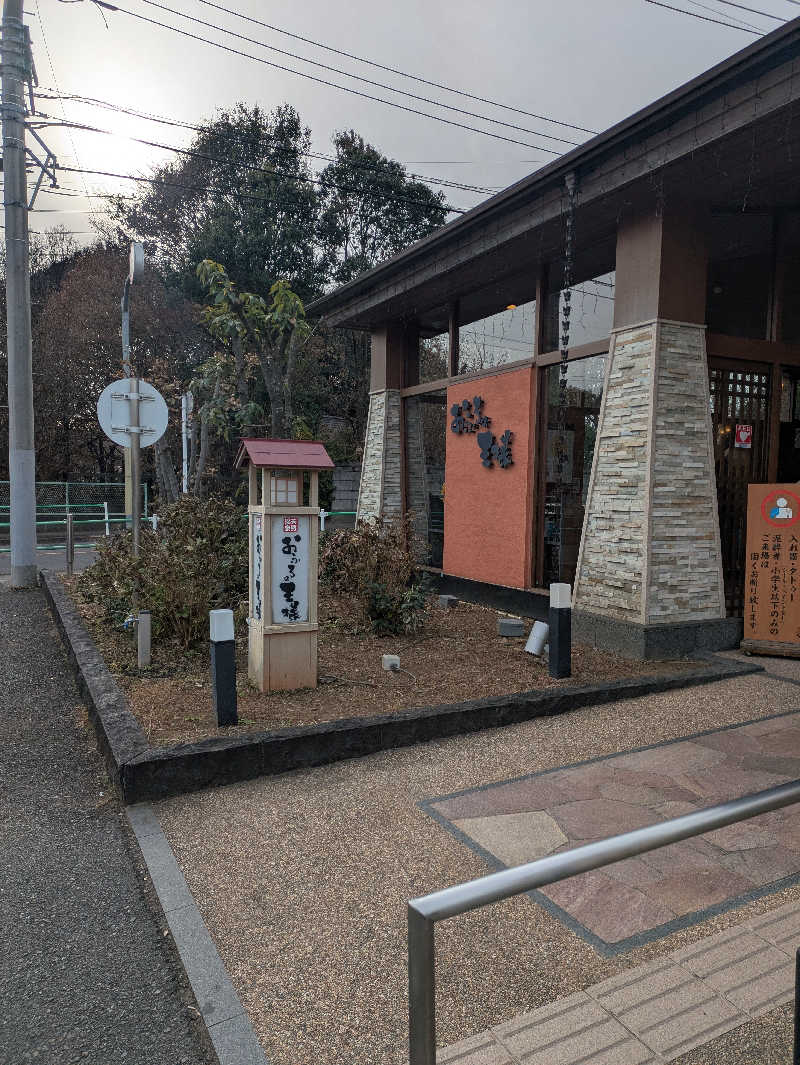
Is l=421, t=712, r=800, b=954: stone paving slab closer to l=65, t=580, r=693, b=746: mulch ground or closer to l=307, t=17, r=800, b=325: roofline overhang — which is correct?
l=65, t=580, r=693, b=746: mulch ground

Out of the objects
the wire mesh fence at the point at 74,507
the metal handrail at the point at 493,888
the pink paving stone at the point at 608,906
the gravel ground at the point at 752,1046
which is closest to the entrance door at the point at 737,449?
the pink paving stone at the point at 608,906

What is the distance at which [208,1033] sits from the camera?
2.08 metres

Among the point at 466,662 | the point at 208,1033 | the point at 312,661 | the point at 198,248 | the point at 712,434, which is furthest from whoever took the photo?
the point at 198,248

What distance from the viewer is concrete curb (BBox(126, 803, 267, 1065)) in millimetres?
2027

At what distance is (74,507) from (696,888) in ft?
70.4

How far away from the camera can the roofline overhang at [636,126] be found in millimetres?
4504

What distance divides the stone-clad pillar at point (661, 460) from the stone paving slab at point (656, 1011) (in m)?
4.10

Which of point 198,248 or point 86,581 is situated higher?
point 198,248

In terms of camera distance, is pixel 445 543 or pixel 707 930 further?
pixel 445 543

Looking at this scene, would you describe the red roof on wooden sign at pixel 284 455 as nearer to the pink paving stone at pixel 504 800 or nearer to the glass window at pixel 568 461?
the pink paving stone at pixel 504 800

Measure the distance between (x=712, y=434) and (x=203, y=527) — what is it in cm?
535

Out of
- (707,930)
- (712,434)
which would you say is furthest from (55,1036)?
(712,434)

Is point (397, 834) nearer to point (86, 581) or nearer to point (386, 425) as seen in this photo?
point (86, 581)

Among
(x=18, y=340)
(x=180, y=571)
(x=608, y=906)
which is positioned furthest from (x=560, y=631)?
(x=18, y=340)
